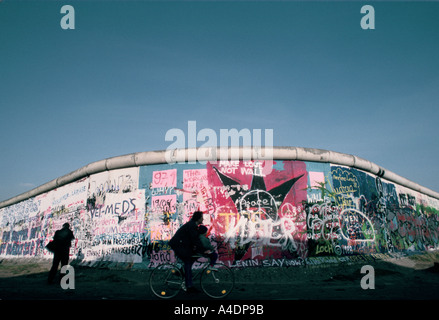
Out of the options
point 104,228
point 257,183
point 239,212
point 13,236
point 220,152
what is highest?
point 220,152

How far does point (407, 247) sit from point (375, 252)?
3399 mm

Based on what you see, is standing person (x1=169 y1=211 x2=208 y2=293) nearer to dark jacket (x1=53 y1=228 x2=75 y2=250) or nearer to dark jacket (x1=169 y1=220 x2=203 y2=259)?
dark jacket (x1=169 y1=220 x2=203 y2=259)

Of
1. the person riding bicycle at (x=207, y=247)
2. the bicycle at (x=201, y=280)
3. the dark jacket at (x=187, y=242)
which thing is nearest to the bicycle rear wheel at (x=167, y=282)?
the bicycle at (x=201, y=280)

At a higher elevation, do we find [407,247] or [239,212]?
[239,212]

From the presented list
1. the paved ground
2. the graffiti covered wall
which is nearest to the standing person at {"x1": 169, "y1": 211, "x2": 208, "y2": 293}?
the paved ground

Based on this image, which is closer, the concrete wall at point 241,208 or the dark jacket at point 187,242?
the dark jacket at point 187,242

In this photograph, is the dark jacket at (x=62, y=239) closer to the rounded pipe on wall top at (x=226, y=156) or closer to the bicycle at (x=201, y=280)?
the rounded pipe on wall top at (x=226, y=156)

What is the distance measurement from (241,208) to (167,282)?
4.70m

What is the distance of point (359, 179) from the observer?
38.2 feet

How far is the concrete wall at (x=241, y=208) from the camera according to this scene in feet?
31.4
